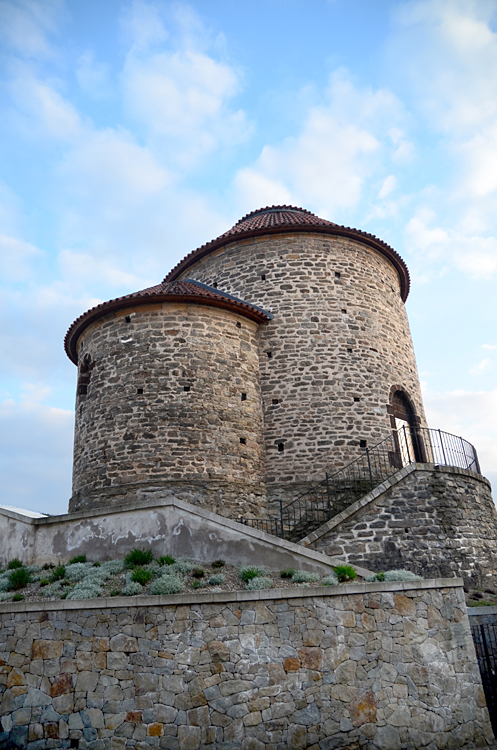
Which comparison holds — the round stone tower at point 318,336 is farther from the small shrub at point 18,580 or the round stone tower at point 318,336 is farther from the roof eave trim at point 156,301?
the small shrub at point 18,580

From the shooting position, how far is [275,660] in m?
6.41

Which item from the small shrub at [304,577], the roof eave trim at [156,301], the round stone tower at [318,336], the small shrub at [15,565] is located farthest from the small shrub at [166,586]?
the roof eave trim at [156,301]

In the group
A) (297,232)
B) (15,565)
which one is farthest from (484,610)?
(297,232)

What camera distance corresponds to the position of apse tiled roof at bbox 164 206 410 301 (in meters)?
15.9

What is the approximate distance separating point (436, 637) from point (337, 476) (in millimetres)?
6264

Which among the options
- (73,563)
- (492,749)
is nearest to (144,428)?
(73,563)

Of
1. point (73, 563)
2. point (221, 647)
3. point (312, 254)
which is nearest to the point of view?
point (221, 647)

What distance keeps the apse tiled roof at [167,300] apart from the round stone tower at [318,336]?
0.96 meters

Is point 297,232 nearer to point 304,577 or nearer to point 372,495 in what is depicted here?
point 372,495

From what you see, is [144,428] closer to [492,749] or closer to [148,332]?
[148,332]

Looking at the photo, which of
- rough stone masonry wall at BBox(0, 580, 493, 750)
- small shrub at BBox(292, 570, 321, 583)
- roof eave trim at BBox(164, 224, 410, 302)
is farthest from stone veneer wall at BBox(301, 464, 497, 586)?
roof eave trim at BBox(164, 224, 410, 302)

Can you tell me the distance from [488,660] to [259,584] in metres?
3.39

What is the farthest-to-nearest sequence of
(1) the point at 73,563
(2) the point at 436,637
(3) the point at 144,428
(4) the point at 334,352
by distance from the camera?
(4) the point at 334,352, (3) the point at 144,428, (1) the point at 73,563, (2) the point at 436,637

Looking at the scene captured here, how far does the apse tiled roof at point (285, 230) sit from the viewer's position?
625 inches
